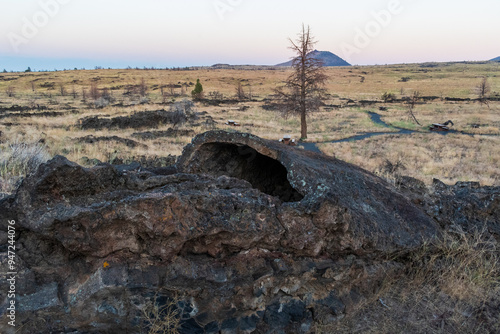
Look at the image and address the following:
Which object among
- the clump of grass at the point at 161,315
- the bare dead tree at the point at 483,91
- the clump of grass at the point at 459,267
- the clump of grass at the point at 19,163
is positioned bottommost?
the clump of grass at the point at 459,267

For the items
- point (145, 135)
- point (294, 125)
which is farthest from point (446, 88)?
point (145, 135)

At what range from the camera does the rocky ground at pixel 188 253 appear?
269cm

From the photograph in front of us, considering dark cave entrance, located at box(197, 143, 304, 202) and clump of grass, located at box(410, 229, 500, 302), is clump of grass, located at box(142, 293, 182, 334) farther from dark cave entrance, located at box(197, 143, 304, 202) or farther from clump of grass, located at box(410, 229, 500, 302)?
clump of grass, located at box(410, 229, 500, 302)

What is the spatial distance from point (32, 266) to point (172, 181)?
139cm

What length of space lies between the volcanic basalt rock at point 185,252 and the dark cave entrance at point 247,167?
40.4 inches

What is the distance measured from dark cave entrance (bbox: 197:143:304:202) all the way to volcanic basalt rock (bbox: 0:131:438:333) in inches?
40.4

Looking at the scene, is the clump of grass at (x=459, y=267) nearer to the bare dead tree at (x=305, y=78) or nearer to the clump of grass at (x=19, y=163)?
the clump of grass at (x=19, y=163)

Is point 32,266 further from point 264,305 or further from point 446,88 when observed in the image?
point 446,88

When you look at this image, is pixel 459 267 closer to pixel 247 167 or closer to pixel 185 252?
pixel 247 167

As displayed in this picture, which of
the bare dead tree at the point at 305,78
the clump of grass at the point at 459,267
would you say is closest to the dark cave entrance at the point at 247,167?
the clump of grass at the point at 459,267

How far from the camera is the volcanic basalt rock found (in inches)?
106

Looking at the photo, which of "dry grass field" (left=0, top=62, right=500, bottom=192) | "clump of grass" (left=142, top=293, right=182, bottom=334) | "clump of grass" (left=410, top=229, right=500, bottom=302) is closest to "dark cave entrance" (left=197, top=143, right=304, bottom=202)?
"clump of grass" (left=410, top=229, right=500, bottom=302)

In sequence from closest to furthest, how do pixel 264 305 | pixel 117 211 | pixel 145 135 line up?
pixel 117 211, pixel 264 305, pixel 145 135

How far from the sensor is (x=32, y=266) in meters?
2.72
